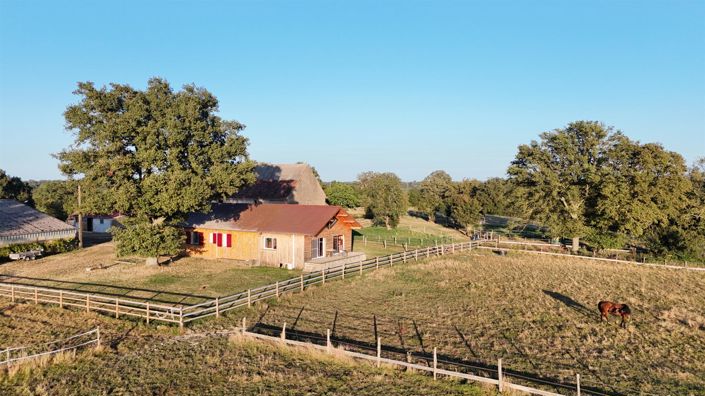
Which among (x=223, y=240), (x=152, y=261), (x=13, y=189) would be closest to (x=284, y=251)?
(x=223, y=240)

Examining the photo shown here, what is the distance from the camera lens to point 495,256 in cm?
4009

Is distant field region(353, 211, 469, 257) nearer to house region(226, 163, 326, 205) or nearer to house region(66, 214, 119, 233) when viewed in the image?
house region(226, 163, 326, 205)

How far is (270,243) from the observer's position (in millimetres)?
33875

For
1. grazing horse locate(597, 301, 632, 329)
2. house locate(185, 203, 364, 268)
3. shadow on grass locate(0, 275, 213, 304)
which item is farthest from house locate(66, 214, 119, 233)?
grazing horse locate(597, 301, 632, 329)

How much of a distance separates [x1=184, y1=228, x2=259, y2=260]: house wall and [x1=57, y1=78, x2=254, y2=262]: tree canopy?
440cm

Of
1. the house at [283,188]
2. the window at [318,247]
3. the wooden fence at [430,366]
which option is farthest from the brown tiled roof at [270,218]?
the wooden fence at [430,366]

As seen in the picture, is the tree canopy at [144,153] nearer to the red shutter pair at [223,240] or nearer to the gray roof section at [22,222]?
the red shutter pair at [223,240]

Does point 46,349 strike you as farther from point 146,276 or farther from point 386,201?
point 386,201

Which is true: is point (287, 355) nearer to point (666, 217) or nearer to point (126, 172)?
point (126, 172)

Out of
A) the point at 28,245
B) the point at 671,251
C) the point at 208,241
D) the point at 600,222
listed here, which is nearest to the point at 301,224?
the point at 208,241

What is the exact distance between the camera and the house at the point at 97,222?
57.4 meters

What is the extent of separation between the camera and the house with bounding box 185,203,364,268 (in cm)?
3288

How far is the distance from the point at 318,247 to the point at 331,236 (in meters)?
1.71

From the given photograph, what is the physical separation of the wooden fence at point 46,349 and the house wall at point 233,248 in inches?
688
